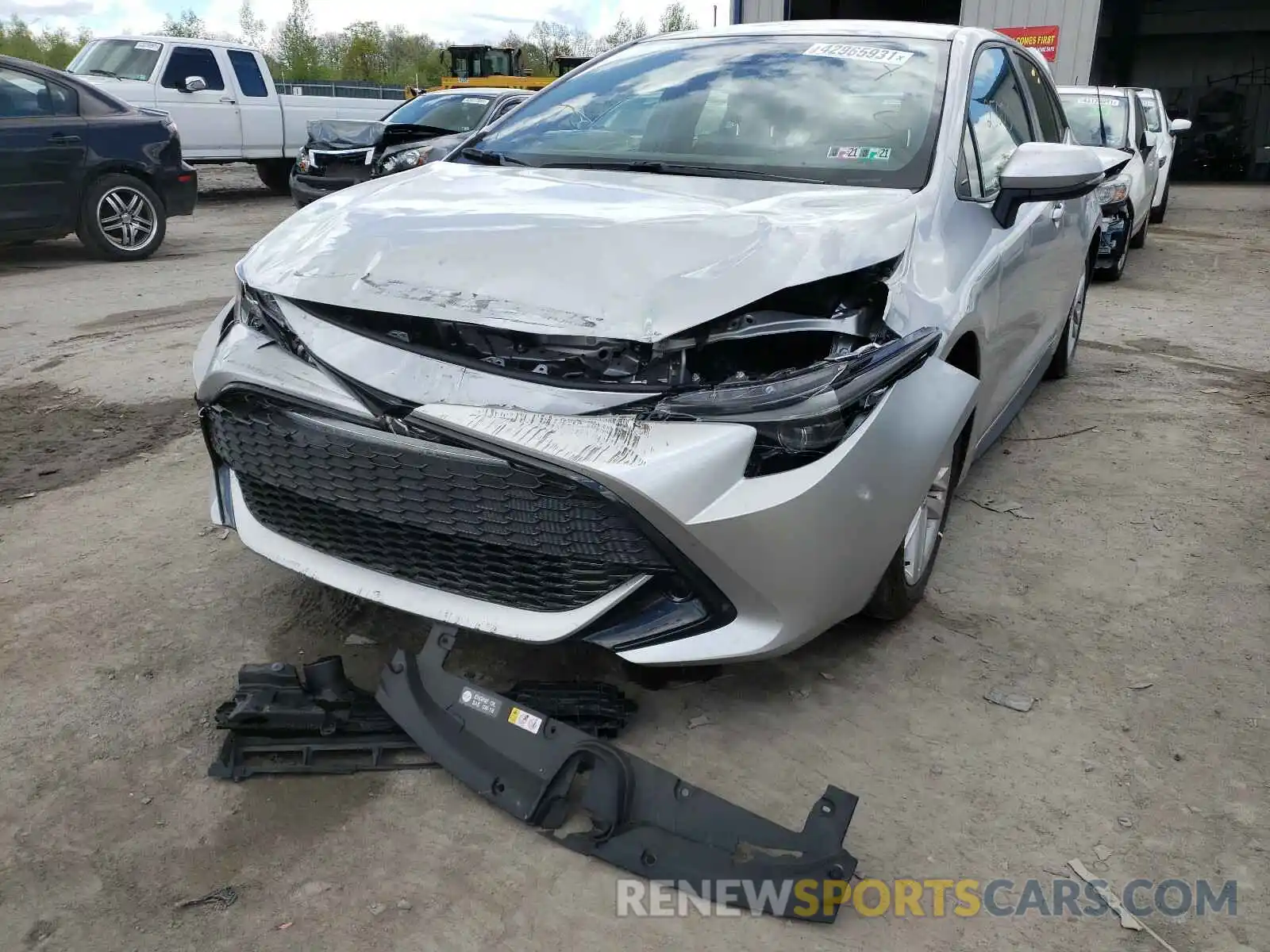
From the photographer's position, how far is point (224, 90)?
1329cm

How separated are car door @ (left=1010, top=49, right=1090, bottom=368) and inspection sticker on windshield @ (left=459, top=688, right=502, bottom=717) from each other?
2.39m

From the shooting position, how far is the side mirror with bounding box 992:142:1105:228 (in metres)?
2.94

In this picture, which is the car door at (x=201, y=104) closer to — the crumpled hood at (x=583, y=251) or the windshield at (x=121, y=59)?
the windshield at (x=121, y=59)

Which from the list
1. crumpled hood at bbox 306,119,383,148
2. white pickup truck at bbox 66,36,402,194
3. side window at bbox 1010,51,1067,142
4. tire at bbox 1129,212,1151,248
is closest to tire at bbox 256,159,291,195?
white pickup truck at bbox 66,36,402,194

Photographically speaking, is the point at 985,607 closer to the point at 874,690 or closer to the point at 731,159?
the point at 874,690

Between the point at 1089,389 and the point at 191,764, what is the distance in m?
4.69

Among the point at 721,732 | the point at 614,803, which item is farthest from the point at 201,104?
the point at 614,803

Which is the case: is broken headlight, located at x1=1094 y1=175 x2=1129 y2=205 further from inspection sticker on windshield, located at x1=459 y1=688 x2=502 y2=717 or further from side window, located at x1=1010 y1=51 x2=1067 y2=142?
inspection sticker on windshield, located at x1=459 y1=688 x2=502 y2=717

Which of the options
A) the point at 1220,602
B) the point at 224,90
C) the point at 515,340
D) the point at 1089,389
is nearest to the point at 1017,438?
the point at 1089,389

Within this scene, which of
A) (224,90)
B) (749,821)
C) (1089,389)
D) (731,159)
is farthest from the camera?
(224,90)

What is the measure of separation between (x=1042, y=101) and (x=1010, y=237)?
1639 millimetres

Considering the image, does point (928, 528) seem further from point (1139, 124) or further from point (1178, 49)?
point (1178, 49)

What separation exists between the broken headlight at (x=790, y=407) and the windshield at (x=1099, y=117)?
26.0 ft

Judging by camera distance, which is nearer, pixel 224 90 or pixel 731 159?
pixel 731 159
